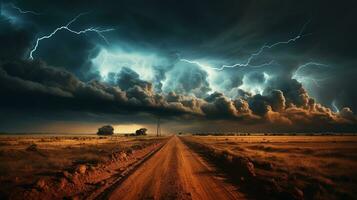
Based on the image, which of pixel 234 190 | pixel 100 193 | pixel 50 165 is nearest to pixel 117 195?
pixel 100 193

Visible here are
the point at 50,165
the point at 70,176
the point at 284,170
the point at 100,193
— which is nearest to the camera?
the point at 100,193

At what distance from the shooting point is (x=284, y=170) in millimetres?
20359

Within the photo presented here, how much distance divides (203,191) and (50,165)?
14.0 meters

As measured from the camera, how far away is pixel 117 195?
37.2 ft

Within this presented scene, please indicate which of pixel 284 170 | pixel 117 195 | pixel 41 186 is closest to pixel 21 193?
pixel 41 186

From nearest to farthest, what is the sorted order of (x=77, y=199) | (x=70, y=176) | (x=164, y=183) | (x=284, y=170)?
(x=77, y=199), (x=164, y=183), (x=70, y=176), (x=284, y=170)

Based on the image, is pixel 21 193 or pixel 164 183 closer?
pixel 21 193

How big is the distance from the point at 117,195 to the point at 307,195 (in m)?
7.75

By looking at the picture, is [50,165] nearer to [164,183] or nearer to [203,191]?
[164,183]

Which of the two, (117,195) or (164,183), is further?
(164,183)

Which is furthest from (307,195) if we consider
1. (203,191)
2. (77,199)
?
(77,199)

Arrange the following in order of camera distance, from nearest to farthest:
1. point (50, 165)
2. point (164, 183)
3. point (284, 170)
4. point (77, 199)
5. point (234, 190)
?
point (77, 199)
point (234, 190)
point (164, 183)
point (284, 170)
point (50, 165)

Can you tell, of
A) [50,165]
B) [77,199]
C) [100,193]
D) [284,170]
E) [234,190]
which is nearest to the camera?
[77,199]

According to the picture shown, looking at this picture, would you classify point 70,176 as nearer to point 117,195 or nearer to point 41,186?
point 41,186
